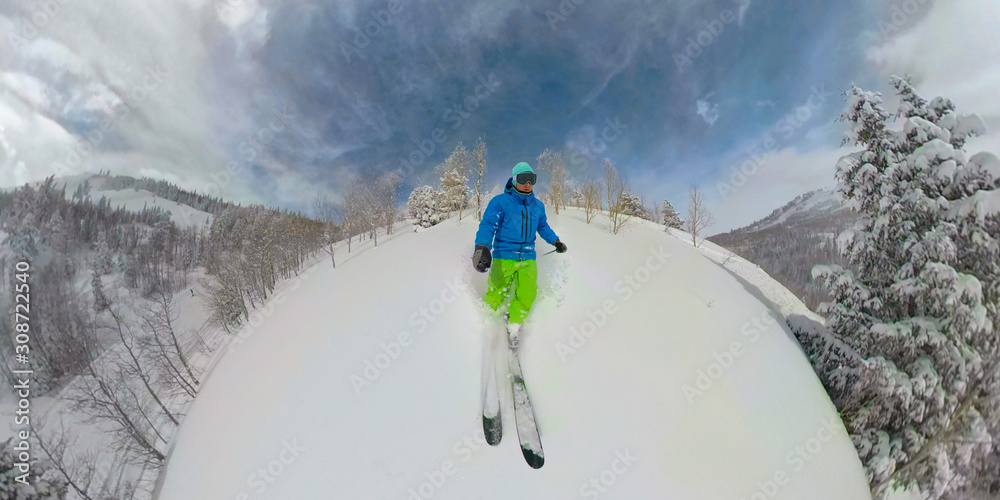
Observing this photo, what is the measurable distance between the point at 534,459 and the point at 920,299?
770 cm

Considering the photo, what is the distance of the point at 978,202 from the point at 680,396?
5897mm

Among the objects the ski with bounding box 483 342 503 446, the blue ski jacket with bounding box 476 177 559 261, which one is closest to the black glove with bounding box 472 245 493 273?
the blue ski jacket with bounding box 476 177 559 261

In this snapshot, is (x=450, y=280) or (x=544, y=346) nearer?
(x=544, y=346)

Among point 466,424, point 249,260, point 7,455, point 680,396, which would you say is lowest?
point 680,396

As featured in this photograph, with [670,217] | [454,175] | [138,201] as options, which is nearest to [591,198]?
[454,175]

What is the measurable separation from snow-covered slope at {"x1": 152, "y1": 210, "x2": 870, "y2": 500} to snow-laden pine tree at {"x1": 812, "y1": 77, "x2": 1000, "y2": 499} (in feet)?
3.11

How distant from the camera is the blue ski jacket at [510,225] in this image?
15.4ft

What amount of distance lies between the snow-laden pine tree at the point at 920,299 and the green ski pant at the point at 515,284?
6.56 m

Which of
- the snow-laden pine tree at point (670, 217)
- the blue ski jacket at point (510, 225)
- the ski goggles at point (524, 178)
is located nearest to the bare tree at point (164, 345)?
the blue ski jacket at point (510, 225)

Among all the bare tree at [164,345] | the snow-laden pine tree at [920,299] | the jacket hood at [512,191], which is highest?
the bare tree at [164,345]

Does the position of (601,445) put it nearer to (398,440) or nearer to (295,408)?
(398,440)

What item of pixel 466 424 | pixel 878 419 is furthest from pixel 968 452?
pixel 466 424

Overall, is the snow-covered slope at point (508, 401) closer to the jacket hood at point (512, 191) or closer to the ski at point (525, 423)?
the ski at point (525, 423)

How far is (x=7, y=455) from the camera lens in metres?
5.23
